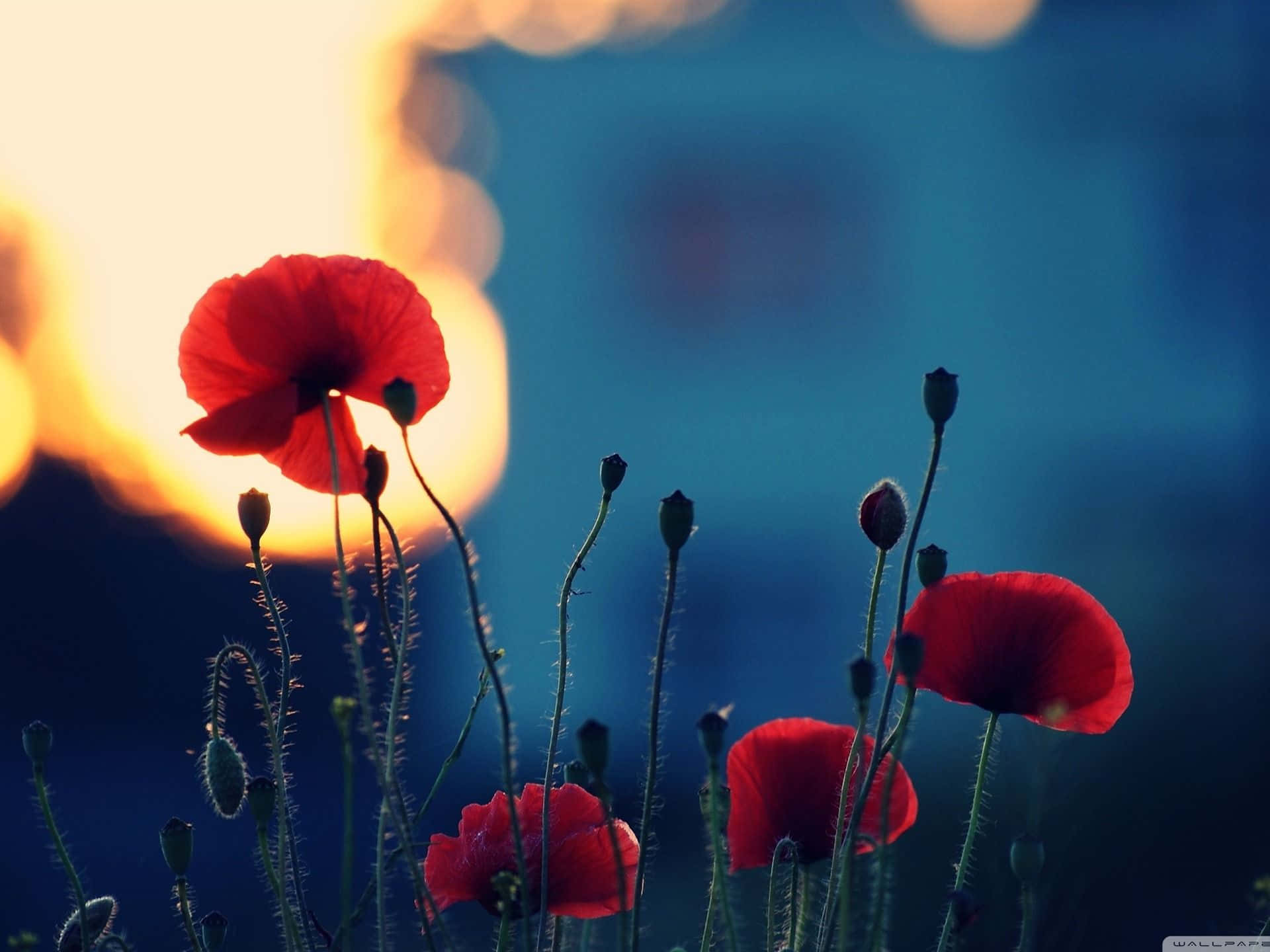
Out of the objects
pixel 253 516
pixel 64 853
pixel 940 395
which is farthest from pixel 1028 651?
pixel 64 853

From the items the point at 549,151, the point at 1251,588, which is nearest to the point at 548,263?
the point at 549,151

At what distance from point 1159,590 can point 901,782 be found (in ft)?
10.2

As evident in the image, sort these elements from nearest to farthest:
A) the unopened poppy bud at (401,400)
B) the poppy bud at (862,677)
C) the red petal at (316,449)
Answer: the poppy bud at (862,677) → the unopened poppy bud at (401,400) → the red petal at (316,449)

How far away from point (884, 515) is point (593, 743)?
0.32 m

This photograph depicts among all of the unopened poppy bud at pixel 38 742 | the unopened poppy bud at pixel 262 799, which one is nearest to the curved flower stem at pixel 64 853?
the unopened poppy bud at pixel 38 742

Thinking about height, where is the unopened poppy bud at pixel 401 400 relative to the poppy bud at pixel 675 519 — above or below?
above

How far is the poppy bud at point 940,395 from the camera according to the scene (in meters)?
0.99

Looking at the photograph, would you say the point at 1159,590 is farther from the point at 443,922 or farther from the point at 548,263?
the point at 548,263

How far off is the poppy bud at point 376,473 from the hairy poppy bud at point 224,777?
8.6 inches

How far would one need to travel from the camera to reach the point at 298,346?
3.67ft

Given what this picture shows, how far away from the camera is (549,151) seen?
1063 centimetres

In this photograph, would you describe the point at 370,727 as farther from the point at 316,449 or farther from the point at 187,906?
the point at 316,449

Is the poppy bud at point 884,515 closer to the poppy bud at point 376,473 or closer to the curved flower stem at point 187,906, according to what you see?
the poppy bud at point 376,473

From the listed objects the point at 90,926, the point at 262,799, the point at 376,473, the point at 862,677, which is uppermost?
the point at 376,473
